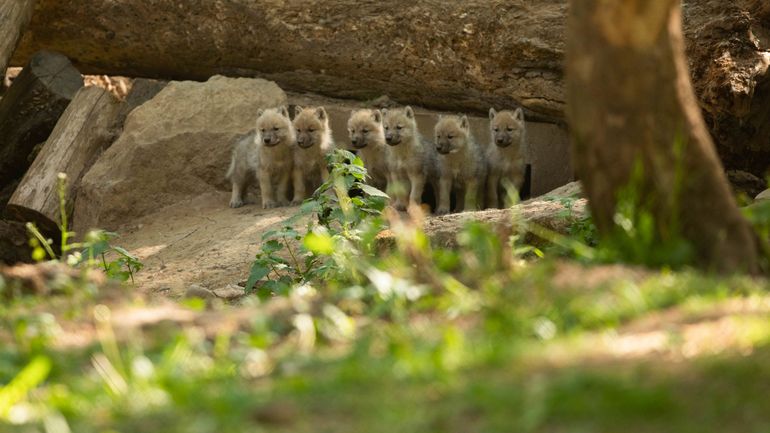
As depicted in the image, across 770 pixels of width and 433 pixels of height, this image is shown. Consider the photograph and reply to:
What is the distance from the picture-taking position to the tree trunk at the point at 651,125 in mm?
3965

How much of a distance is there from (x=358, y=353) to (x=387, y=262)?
36.2 inches

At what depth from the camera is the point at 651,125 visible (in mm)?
4000

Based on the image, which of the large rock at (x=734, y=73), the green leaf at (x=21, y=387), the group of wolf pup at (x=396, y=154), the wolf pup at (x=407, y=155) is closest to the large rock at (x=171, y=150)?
the group of wolf pup at (x=396, y=154)

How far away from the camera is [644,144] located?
13.1ft

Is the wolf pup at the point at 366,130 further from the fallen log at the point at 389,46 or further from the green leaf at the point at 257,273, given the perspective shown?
the green leaf at the point at 257,273

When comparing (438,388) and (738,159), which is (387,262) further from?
(738,159)

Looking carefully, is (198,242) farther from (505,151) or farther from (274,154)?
(505,151)

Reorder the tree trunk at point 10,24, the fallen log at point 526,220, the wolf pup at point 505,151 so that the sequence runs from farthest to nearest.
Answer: the wolf pup at point 505,151
the tree trunk at point 10,24
the fallen log at point 526,220

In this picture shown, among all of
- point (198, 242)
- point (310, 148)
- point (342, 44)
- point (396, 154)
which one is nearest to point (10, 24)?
point (198, 242)

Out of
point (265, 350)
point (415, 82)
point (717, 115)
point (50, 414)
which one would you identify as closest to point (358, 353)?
point (265, 350)

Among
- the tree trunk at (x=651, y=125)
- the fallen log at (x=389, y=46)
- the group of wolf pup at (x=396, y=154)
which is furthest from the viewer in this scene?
the group of wolf pup at (x=396, y=154)

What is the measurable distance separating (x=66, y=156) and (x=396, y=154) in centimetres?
310

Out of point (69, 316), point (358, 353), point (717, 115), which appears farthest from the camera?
point (717, 115)

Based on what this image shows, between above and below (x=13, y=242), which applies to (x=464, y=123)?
above
